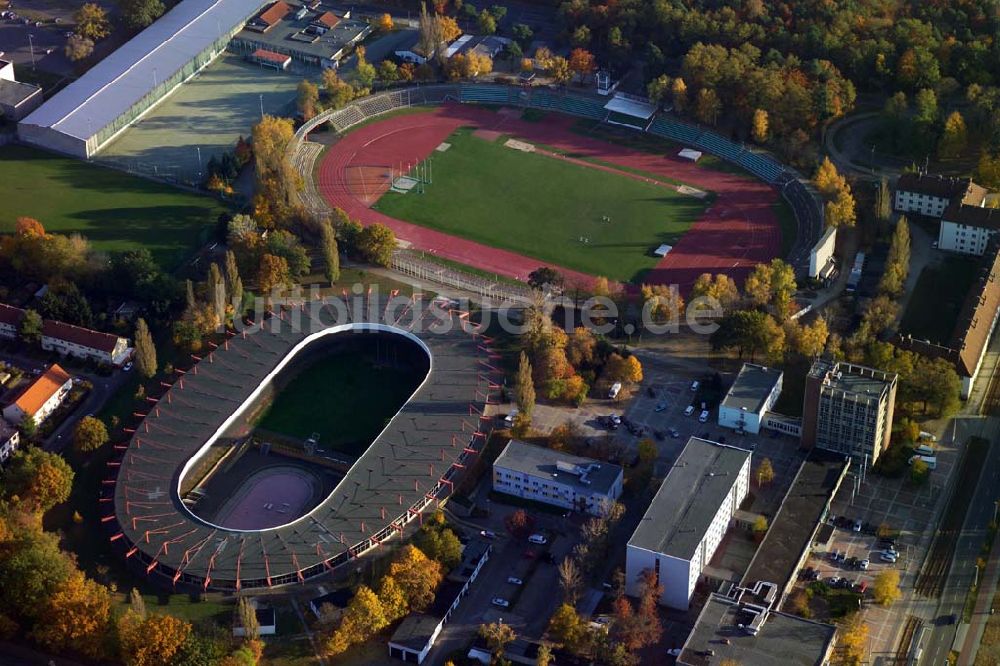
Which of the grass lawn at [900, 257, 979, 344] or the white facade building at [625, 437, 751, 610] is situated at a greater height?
the grass lawn at [900, 257, 979, 344]

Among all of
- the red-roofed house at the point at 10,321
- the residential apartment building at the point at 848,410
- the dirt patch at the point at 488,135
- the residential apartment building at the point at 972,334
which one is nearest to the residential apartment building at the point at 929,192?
the residential apartment building at the point at 972,334

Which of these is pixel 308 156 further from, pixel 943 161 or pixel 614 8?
pixel 943 161

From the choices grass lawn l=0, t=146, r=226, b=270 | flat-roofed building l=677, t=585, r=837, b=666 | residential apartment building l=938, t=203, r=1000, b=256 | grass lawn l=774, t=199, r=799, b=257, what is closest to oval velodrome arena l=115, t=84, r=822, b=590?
grass lawn l=774, t=199, r=799, b=257

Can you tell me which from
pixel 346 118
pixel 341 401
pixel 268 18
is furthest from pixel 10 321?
pixel 268 18

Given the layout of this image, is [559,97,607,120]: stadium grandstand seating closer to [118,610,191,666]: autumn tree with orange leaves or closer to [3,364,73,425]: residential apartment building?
[3,364,73,425]: residential apartment building

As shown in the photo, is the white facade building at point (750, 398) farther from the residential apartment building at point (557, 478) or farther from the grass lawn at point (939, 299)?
the grass lawn at point (939, 299)
